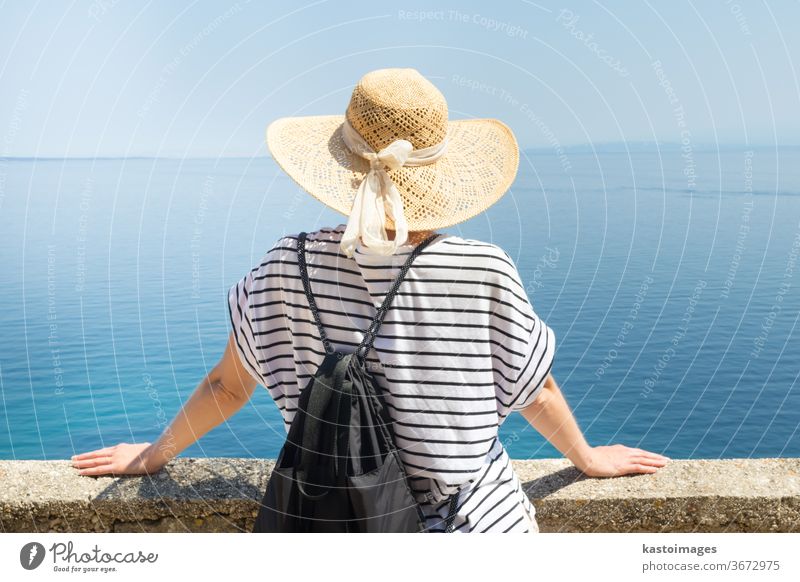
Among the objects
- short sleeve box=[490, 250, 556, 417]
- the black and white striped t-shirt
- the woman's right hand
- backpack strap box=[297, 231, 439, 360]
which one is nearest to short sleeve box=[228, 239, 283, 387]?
the black and white striped t-shirt

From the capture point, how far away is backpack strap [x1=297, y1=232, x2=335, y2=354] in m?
1.64

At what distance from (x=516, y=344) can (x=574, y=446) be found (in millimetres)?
523

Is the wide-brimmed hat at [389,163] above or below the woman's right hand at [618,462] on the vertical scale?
above

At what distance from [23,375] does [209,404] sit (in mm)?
5828

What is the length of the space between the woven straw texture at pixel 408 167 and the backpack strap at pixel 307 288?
10 centimetres

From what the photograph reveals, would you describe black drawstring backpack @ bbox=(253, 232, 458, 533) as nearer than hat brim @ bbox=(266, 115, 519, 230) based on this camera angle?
Yes

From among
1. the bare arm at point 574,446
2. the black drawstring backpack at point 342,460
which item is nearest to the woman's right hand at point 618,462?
the bare arm at point 574,446

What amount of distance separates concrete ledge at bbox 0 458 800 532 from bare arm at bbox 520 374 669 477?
3 cm

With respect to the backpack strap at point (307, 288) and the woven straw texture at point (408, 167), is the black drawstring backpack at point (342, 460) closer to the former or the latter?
the backpack strap at point (307, 288)

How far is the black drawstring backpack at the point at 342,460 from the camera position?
1534 mm

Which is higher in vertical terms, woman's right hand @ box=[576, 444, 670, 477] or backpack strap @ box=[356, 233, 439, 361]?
backpack strap @ box=[356, 233, 439, 361]

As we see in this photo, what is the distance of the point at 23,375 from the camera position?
710cm

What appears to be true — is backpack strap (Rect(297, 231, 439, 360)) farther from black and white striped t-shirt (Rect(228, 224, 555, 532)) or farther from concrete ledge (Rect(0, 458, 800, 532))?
concrete ledge (Rect(0, 458, 800, 532))

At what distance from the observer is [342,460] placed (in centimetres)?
153
